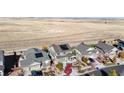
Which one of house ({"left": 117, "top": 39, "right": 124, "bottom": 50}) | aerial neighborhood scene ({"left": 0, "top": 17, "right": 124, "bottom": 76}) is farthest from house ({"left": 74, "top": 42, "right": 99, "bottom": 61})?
house ({"left": 117, "top": 39, "right": 124, "bottom": 50})

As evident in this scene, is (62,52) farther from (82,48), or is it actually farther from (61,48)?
(82,48)

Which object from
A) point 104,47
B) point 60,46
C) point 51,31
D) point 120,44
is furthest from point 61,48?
point 120,44

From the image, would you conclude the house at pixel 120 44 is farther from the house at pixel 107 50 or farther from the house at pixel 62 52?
the house at pixel 62 52

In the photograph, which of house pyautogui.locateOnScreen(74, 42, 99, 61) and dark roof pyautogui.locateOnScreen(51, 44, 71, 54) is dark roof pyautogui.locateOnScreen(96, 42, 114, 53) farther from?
dark roof pyautogui.locateOnScreen(51, 44, 71, 54)

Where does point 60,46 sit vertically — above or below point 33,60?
above
